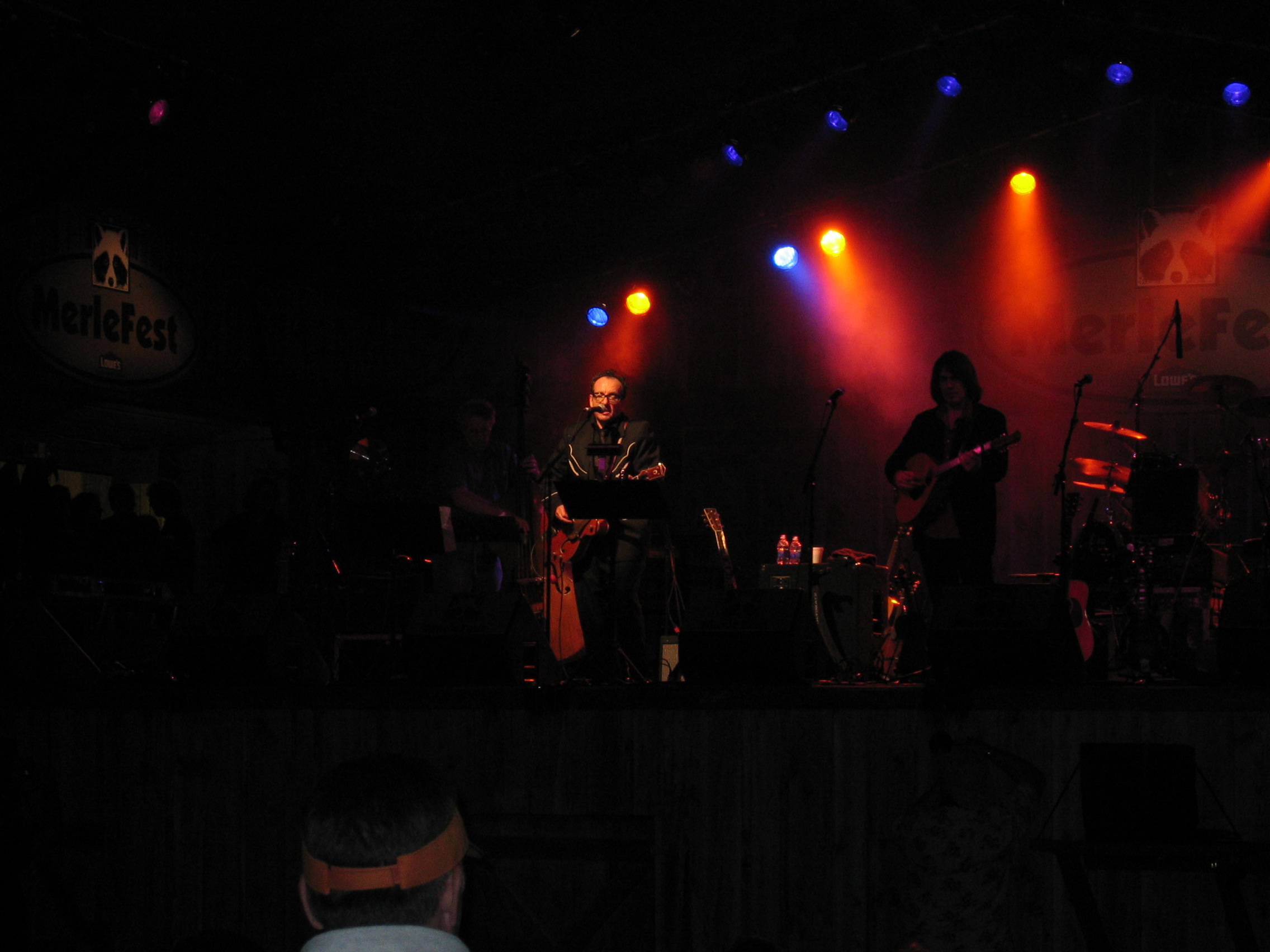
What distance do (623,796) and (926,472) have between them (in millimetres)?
3366

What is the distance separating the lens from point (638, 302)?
42.6 ft

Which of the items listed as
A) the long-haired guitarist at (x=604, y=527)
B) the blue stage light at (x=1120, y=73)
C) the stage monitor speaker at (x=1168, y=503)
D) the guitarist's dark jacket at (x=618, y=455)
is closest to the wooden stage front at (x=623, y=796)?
the long-haired guitarist at (x=604, y=527)

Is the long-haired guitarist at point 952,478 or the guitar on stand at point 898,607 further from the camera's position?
the guitar on stand at point 898,607

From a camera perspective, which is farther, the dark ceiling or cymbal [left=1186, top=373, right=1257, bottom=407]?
cymbal [left=1186, top=373, right=1257, bottom=407]

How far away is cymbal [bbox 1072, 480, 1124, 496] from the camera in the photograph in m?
9.20

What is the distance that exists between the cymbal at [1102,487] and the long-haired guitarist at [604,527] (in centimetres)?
345

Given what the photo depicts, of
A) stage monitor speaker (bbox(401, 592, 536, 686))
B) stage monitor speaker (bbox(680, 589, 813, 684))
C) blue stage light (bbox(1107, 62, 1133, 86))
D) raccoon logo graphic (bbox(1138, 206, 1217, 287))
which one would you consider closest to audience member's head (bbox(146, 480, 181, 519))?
stage monitor speaker (bbox(401, 592, 536, 686))

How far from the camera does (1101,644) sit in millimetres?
7586

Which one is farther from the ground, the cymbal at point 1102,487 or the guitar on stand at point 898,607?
the cymbal at point 1102,487

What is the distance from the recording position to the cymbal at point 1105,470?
9.14 metres

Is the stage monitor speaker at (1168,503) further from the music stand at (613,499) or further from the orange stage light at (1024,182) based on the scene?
the orange stage light at (1024,182)

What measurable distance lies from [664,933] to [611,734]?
91 cm

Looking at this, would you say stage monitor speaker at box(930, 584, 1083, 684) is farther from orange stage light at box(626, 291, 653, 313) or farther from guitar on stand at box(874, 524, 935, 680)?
orange stage light at box(626, 291, 653, 313)

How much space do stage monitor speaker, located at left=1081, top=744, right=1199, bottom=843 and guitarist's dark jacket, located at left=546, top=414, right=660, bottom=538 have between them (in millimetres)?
3319
